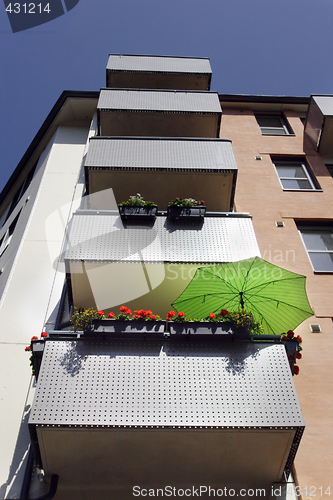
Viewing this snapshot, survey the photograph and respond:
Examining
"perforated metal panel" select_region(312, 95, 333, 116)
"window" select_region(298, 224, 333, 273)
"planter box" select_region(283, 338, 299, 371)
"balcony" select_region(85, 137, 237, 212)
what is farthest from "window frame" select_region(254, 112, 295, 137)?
"planter box" select_region(283, 338, 299, 371)

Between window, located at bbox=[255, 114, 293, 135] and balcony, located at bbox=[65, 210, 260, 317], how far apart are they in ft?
29.9

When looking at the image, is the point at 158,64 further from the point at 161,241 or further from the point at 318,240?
the point at 161,241

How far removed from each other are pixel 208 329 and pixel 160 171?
5.89m

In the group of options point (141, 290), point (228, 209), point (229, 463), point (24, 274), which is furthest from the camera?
point (228, 209)

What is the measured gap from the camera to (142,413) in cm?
571

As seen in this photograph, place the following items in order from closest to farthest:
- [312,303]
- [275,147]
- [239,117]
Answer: [312,303] → [275,147] → [239,117]

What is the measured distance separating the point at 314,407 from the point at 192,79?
14871 mm

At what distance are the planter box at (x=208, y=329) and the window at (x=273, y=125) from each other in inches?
463

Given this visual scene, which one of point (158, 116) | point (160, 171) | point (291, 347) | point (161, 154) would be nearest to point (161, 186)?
point (160, 171)

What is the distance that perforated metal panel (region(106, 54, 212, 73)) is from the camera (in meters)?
17.4

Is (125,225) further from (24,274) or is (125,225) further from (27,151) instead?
(27,151)

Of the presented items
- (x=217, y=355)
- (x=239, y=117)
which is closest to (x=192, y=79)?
(x=239, y=117)

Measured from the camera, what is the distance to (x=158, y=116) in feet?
47.1

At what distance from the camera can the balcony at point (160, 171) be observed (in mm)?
11156
